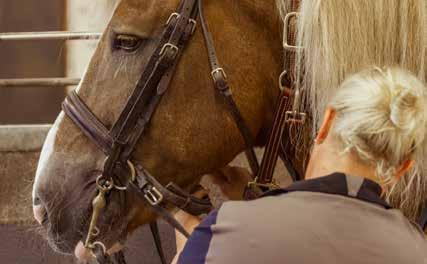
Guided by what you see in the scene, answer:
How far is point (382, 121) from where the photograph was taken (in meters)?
1.09

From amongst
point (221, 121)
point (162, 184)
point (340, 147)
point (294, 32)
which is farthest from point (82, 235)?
point (340, 147)

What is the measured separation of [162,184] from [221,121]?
0.67 ft

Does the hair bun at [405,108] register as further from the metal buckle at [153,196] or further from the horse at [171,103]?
the metal buckle at [153,196]

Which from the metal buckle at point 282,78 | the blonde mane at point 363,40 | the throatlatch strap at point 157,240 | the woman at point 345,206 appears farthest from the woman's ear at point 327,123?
the throatlatch strap at point 157,240

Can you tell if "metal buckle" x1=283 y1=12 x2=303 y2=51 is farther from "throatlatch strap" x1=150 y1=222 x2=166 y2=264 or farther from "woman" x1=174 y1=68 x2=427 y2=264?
"throatlatch strap" x1=150 y1=222 x2=166 y2=264

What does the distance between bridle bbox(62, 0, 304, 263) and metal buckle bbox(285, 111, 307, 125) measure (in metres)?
0.05

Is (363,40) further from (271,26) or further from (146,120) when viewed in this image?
(146,120)

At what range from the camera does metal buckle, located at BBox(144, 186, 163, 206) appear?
1.66 m

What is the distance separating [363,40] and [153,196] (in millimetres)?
584

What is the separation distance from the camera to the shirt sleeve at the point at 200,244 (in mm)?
1075

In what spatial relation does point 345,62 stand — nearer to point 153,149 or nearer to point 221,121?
point 221,121

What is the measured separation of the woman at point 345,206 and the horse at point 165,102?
55 centimetres

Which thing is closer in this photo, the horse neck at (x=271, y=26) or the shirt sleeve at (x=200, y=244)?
the shirt sleeve at (x=200, y=244)

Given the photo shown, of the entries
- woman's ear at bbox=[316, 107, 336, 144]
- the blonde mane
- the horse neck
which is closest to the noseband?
the horse neck
